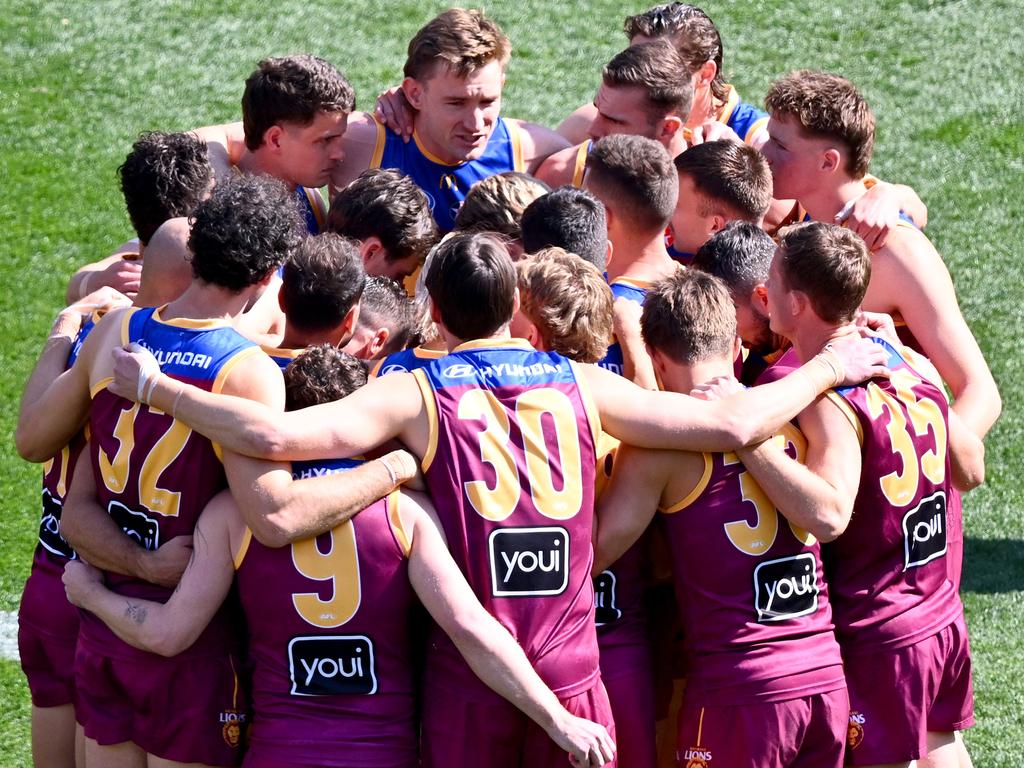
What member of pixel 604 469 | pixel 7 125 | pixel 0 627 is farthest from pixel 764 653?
pixel 7 125

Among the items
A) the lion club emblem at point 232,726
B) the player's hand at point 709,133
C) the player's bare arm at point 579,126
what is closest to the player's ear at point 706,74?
the player's hand at point 709,133

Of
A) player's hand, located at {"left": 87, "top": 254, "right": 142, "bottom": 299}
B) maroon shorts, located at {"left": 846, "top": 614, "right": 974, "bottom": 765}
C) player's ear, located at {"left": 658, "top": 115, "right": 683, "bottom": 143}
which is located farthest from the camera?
player's ear, located at {"left": 658, "top": 115, "right": 683, "bottom": 143}

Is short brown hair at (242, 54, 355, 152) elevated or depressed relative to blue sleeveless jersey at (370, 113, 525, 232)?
elevated

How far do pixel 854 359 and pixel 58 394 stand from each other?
2340 mm

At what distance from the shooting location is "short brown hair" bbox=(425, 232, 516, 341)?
3.61 meters

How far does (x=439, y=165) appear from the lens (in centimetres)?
571

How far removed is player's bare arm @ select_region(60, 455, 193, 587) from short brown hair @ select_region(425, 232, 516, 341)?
0.94m

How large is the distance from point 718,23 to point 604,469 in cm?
831

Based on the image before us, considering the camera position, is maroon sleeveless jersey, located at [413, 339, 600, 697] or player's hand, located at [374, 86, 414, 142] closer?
maroon sleeveless jersey, located at [413, 339, 600, 697]

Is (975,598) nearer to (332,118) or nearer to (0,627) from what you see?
(332,118)

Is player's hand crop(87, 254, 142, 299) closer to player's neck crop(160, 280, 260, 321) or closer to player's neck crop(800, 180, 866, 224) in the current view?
player's neck crop(160, 280, 260, 321)

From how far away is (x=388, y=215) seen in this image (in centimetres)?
467

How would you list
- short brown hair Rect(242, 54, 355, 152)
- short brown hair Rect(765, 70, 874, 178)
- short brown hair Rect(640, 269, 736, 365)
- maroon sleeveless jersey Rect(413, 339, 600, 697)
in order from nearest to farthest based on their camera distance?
maroon sleeveless jersey Rect(413, 339, 600, 697) < short brown hair Rect(640, 269, 736, 365) < short brown hair Rect(765, 70, 874, 178) < short brown hair Rect(242, 54, 355, 152)

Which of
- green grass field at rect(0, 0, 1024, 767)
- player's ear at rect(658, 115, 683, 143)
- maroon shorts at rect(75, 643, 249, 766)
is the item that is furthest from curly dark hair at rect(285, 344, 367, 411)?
green grass field at rect(0, 0, 1024, 767)
